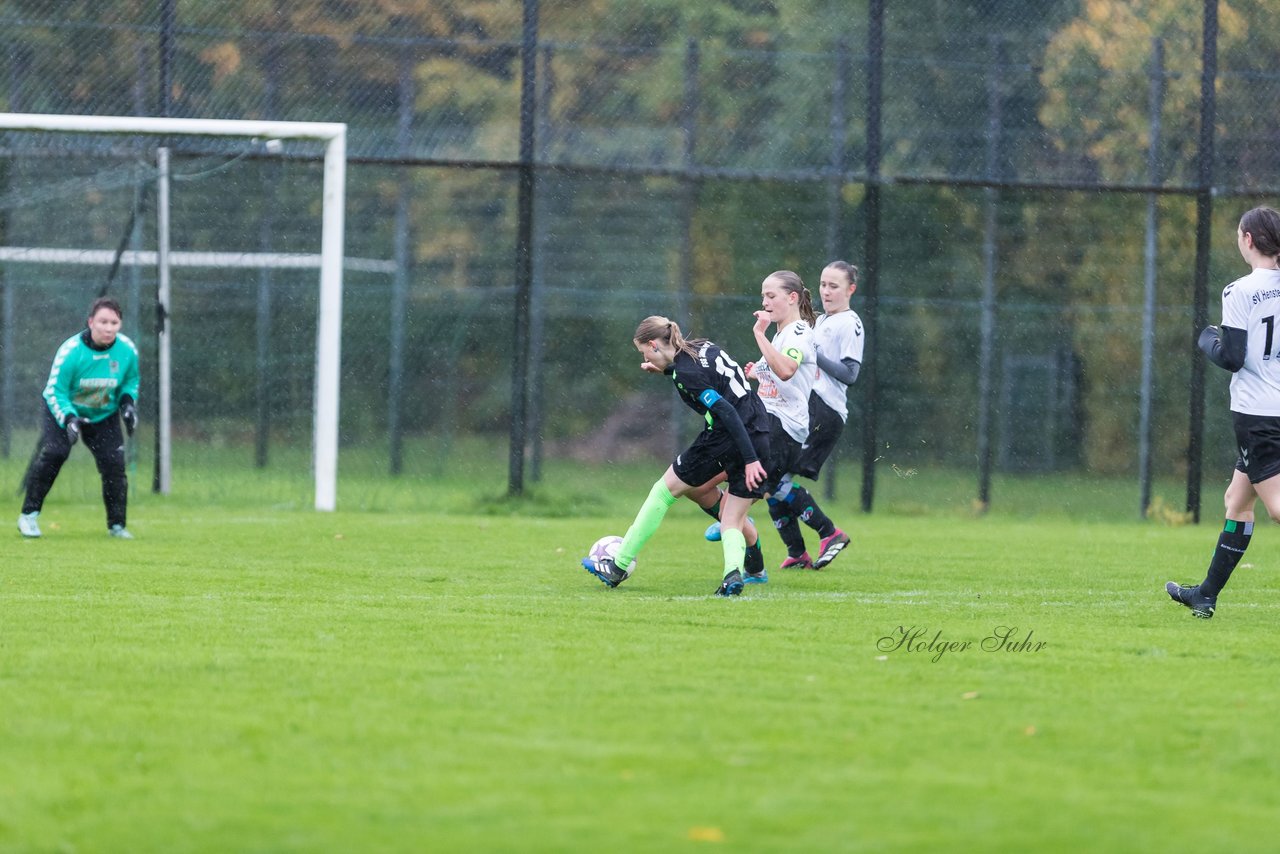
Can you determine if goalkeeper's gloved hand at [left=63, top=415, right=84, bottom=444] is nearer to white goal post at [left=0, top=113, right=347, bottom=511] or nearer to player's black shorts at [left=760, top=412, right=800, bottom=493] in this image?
white goal post at [left=0, top=113, right=347, bottom=511]

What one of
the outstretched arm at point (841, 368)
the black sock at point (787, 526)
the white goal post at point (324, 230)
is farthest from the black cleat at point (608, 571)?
the white goal post at point (324, 230)

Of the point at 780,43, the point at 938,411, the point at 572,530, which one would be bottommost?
the point at 572,530

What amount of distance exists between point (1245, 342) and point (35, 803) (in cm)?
555

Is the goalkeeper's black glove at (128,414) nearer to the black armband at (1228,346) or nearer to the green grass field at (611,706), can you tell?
the green grass field at (611,706)

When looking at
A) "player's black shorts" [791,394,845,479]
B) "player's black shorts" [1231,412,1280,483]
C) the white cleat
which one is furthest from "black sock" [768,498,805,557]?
the white cleat

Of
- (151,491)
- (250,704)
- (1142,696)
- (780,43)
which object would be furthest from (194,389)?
(1142,696)

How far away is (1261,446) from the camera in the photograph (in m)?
7.53

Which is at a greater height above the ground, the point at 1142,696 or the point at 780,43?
the point at 780,43

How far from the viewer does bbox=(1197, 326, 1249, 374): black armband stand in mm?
7461

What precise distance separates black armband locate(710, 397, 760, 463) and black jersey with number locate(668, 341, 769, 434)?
0.21 ft

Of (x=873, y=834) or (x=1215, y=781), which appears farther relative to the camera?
(x=1215, y=781)

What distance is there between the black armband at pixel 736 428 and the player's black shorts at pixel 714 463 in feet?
0.42

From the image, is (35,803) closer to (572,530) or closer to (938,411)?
(572,530)

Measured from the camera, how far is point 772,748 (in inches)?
186
